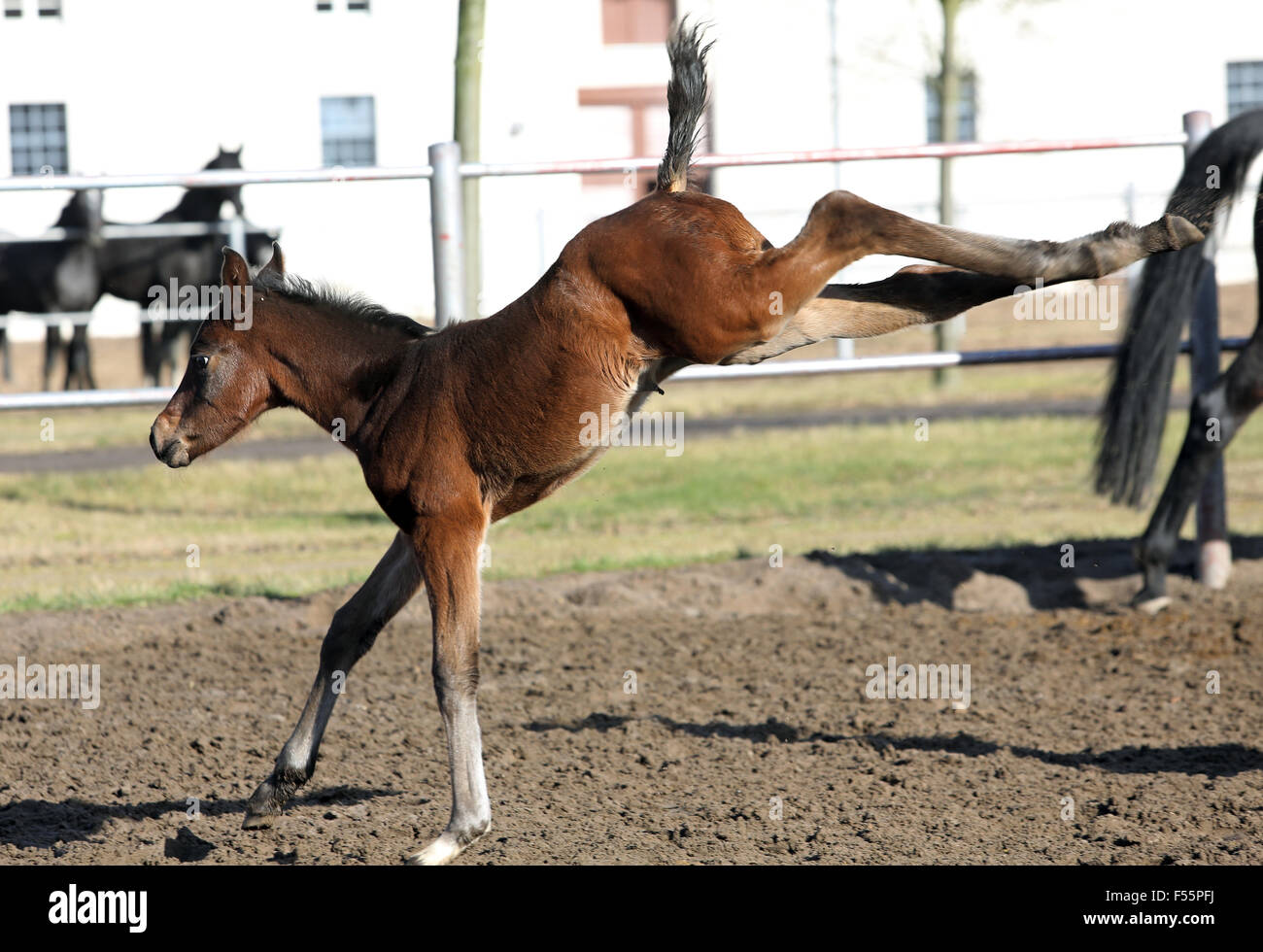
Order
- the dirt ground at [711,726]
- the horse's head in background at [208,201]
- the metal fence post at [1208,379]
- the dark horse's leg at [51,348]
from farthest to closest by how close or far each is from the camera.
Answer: the dark horse's leg at [51,348]
the horse's head in background at [208,201]
the metal fence post at [1208,379]
the dirt ground at [711,726]

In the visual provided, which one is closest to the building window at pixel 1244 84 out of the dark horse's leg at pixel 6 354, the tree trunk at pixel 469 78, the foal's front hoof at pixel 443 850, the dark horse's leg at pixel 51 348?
the dark horse's leg at pixel 51 348

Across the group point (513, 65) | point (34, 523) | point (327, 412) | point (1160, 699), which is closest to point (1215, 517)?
point (1160, 699)

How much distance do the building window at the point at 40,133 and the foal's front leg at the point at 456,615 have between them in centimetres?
2527

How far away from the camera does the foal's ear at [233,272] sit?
393cm

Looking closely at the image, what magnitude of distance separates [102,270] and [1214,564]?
516 inches

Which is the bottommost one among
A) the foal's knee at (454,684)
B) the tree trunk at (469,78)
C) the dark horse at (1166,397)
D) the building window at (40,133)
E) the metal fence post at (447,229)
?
the foal's knee at (454,684)

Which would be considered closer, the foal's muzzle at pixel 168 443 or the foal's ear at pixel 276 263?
the foal's muzzle at pixel 168 443

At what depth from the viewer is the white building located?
992 inches

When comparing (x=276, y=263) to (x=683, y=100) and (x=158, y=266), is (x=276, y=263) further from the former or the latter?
(x=158, y=266)

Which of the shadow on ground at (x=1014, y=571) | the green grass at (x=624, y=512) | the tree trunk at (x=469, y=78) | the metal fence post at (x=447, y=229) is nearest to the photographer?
the metal fence post at (x=447, y=229)

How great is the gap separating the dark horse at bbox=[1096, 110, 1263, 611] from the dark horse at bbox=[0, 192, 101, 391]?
12.5m

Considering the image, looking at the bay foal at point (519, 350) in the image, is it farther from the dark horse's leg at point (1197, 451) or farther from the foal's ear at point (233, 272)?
the dark horse's leg at point (1197, 451)

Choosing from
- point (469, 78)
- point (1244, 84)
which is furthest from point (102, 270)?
point (1244, 84)

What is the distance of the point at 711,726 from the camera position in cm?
512
